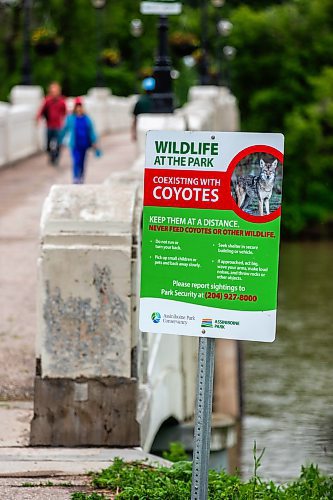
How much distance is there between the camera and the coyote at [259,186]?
6.28 m

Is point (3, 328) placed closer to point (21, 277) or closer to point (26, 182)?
point (21, 277)

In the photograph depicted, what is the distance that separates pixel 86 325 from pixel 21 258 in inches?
266

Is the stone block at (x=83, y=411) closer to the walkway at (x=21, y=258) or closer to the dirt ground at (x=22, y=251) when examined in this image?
the walkway at (x=21, y=258)

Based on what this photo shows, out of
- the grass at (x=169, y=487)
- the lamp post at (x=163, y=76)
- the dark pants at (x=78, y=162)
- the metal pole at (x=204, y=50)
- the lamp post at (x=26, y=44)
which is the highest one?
the metal pole at (x=204, y=50)

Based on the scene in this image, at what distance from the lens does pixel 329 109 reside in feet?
219

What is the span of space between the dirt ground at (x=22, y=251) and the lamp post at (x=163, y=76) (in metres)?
2.28

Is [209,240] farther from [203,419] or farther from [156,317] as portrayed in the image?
[203,419]

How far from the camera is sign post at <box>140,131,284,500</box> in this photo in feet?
20.6

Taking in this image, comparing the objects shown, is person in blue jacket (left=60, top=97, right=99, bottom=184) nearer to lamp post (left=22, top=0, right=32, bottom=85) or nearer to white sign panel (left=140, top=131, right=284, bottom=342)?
lamp post (left=22, top=0, right=32, bottom=85)

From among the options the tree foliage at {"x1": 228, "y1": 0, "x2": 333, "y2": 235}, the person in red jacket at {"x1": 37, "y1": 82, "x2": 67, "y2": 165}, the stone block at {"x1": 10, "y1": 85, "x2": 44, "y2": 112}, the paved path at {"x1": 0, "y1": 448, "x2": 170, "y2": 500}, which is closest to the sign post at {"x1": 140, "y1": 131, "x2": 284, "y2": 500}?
the paved path at {"x1": 0, "y1": 448, "x2": 170, "y2": 500}

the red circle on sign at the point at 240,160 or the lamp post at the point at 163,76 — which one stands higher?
the lamp post at the point at 163,76

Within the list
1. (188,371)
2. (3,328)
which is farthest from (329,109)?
(3,328)

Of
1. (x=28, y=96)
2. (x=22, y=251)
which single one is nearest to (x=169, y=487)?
(x=22, y=251)

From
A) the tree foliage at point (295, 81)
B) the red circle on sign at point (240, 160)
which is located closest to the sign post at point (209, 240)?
the red circle on sign at point (240, 160)
